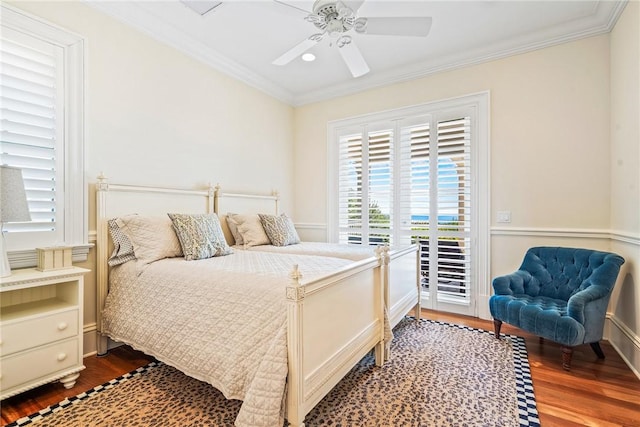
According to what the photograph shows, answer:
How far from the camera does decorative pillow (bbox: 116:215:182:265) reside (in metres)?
2.42

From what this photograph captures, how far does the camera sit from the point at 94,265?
8.21 ft

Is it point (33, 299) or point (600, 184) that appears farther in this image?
point (600, 184)

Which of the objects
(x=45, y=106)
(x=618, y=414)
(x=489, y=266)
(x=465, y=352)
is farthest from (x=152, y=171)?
(x=618, y=414)

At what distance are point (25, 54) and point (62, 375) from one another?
2.18 m

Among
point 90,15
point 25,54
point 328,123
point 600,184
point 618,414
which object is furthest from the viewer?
point 328,123

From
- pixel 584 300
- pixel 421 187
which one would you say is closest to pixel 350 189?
pixel 421 187

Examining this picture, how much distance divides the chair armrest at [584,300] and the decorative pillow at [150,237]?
9.87ft

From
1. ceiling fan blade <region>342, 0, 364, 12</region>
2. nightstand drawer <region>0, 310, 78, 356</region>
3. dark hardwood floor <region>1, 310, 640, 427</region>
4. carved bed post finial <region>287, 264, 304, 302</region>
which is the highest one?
ceiling fan blade <region>342, 0, 364, 12</region>

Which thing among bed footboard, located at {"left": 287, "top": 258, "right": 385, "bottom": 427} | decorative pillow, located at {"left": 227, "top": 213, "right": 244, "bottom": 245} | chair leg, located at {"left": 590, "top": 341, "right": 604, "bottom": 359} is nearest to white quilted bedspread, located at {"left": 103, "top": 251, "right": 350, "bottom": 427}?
bed footboard, located at {"left": 287, "top": 258, "right": 385, "bottom": 427}

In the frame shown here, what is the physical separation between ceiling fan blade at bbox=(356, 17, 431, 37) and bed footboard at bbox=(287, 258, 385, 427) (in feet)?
5.36

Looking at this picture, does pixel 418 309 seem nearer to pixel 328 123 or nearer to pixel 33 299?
pixel 328 123

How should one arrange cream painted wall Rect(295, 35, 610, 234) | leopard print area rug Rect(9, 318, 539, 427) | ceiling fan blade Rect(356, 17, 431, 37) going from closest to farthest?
leopard print area rug Rect(9, 318, 539, 427) → ceiling fan blade Rect(356, 17, 431, 37) → cream painted wall Rect(295, 35, 610, 234)

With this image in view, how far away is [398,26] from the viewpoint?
2.17 meters

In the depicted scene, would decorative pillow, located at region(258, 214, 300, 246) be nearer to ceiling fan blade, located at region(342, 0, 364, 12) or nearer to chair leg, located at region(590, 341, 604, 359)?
ceiling fan blade, located at region(342, 0, 364, 12)
